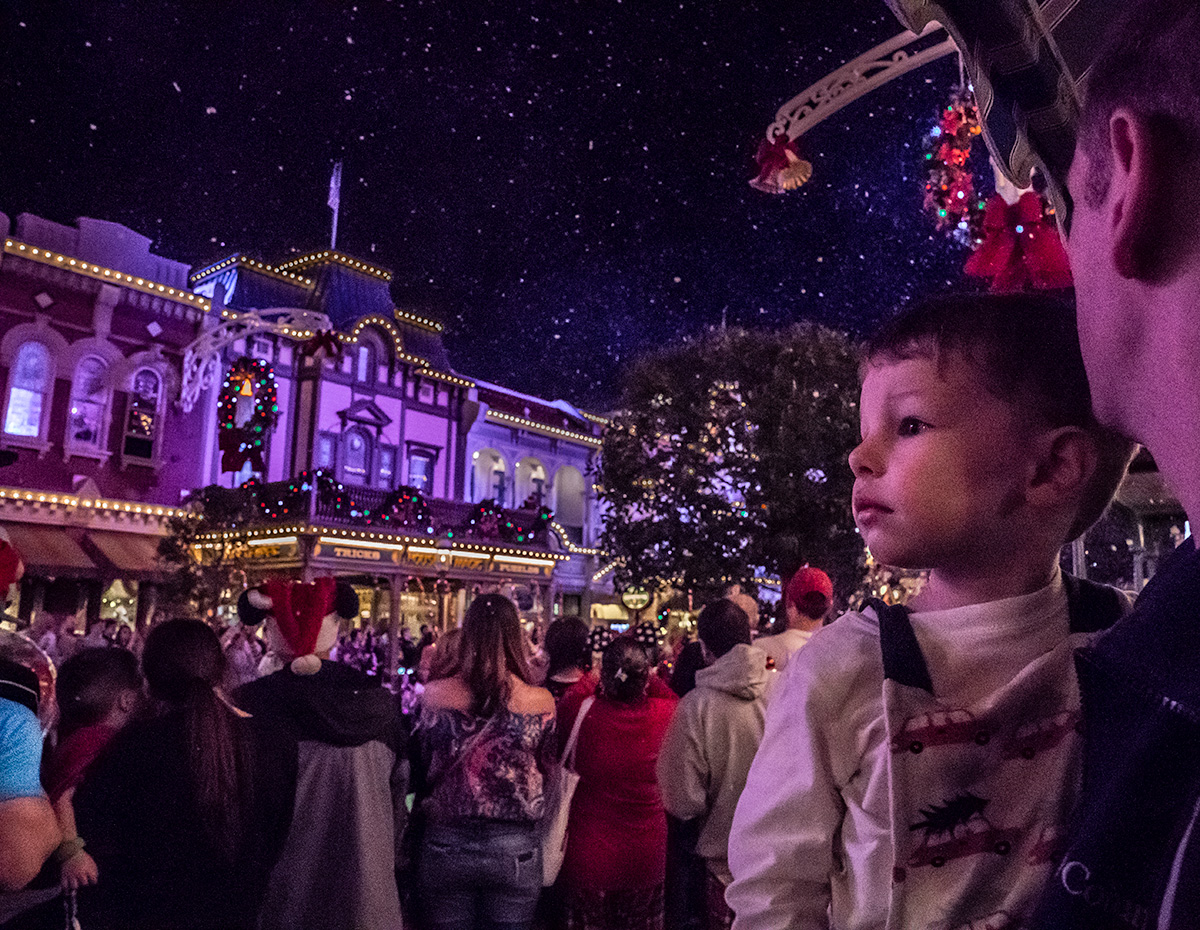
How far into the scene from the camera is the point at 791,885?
58.4 inches

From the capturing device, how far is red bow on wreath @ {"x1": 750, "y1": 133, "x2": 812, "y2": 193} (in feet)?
16.1

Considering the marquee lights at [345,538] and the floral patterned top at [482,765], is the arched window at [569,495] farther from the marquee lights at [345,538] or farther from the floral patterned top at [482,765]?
the floral patterned top at [482,765]

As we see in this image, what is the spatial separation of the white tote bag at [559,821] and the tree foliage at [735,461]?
11338 millimetres

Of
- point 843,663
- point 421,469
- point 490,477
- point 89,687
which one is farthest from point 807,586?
point 490,477

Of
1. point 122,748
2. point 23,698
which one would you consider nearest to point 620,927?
point 122,748

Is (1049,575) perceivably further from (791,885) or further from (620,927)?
(620,927)

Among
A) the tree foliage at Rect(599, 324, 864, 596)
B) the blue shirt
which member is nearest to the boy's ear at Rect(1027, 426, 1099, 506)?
the blue shirt

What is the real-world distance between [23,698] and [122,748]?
932mm

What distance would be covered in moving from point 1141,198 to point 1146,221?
0.02 meters

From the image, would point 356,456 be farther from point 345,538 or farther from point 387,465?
point 345,538

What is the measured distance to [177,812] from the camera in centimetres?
328

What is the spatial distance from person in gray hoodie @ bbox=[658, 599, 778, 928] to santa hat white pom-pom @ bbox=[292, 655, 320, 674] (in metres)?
2.01

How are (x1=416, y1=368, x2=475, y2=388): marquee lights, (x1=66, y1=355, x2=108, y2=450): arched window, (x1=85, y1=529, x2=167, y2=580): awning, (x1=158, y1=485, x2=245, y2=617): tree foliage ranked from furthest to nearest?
1. (x1=416, y1=368, x2=475, y2=388): marquee lights
2. (x1=66, y1=355, x2=108, y2=450): arched window
3. (x1=85, y1=529, x2=167, y2=580): awning
4. (x1=158, y1=485, x2=245, y2=617): tree foliage

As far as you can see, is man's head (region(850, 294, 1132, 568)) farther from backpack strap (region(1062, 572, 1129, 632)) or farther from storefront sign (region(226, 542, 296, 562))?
storefront sign (region(226, 542, 296, 562))
